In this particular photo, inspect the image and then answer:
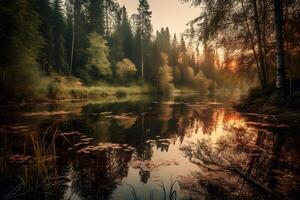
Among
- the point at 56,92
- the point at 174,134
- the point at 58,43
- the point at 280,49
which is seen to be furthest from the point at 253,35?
the point at 58,43

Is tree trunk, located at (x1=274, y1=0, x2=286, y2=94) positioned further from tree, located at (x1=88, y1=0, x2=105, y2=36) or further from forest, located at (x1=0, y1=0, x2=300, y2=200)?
tree, located at (x1=88, y1=0, x2=105, y2=36)

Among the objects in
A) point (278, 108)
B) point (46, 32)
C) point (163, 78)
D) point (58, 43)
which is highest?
point (46, 32)

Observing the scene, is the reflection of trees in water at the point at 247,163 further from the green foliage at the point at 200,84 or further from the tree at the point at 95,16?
the green foliage at the point at 200,84

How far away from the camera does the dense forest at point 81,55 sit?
1809 centimetres

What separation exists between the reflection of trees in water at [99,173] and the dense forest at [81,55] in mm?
10170

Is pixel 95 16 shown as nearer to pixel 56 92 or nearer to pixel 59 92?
pixel 59 92

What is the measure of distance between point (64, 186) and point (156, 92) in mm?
47261

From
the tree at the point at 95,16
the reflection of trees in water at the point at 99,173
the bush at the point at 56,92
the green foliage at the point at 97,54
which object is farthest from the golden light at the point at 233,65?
the tree at the point at 95,16

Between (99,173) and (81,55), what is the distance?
38631 mm

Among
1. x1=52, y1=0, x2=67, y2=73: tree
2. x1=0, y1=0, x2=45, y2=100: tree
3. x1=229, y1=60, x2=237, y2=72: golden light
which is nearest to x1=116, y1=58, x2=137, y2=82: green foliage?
x1=52, y1=0, x2=67, y2=73: tree

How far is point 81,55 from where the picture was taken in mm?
40219

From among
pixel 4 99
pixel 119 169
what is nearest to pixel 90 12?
pixel 4 99

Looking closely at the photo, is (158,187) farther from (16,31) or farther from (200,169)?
(16,31)

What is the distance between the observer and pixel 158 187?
13.1 ft
